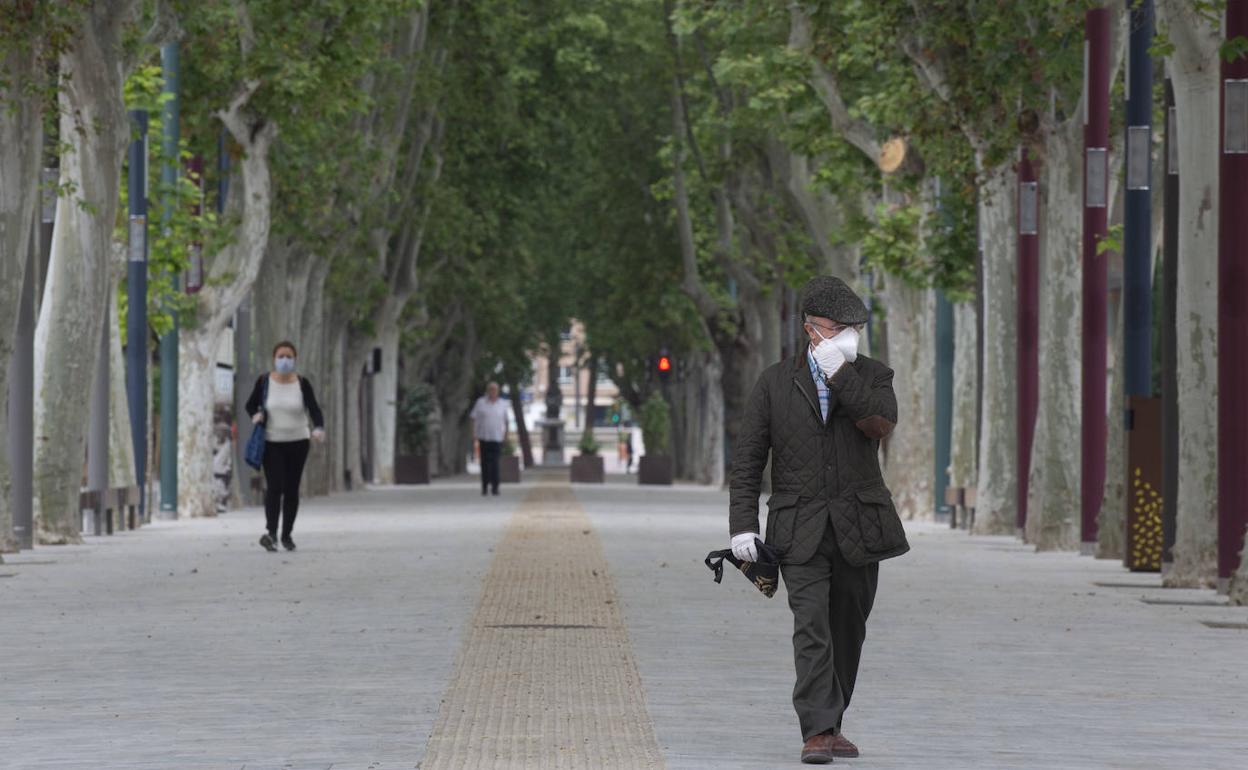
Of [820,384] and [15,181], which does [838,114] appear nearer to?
[15,181]

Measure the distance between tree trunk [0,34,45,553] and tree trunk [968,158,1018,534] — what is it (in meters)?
10.6

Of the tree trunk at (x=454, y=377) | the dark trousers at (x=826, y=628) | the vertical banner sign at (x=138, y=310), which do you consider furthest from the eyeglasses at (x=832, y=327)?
the tree trunk at (x=454, y=377)

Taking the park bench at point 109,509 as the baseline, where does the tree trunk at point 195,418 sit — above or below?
above

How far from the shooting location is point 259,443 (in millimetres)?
23469

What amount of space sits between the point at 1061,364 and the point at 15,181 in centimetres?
942

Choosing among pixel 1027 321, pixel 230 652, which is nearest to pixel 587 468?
pixel 1027 321

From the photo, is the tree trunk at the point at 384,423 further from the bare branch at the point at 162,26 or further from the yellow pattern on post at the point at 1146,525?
the yellow pattern on post at the point at 1146,525

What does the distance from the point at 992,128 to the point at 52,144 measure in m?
9.05

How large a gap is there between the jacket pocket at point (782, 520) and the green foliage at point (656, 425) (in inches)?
2578

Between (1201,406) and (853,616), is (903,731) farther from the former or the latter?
(1201,406)

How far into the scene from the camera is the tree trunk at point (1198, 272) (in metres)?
18.7

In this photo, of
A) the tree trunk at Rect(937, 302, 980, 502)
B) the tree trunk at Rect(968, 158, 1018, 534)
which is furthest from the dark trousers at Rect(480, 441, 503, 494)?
the tree trunk at Rect(968, 158, 1018, 534)

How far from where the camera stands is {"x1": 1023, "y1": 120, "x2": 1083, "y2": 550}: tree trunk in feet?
84.4

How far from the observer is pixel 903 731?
34.1ft
